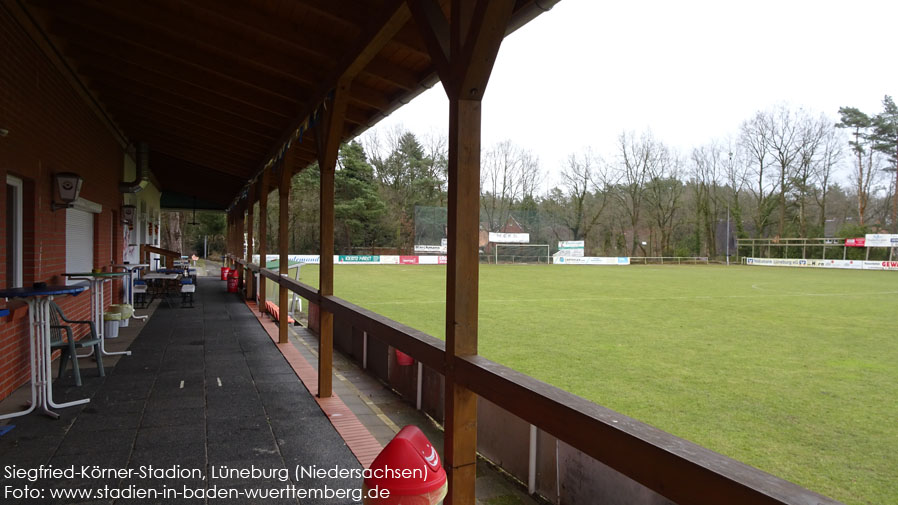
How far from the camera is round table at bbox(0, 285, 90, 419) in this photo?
138 inches

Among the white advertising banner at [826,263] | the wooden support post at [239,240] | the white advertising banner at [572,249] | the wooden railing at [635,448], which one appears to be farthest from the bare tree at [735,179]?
the wooden railing at [635,448]

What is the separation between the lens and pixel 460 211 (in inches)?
87.8

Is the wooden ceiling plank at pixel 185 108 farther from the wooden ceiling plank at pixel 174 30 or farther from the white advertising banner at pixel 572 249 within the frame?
the white advertising banner at pixel 572 249

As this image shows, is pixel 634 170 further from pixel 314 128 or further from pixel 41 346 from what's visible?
pixel 41 346

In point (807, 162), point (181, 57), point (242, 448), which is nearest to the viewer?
point (242, 448)

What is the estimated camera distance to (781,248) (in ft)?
128

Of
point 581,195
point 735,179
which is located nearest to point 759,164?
point 735,179

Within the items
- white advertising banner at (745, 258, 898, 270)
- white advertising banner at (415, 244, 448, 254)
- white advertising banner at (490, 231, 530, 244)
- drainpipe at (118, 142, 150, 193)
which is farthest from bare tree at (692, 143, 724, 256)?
drainpipe at (118, 142, 150, 193)

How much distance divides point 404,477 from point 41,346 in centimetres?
392

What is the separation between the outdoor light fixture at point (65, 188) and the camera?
202 inches

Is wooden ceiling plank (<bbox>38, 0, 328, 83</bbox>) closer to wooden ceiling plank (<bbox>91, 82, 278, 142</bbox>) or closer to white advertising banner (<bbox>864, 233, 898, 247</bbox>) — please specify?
wooden ceiling plank (<bbox>91, 82, 278, 142</bbox>)

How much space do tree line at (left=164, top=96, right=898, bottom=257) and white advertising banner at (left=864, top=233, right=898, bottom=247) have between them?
2.16m

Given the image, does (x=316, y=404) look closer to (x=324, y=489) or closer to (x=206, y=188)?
(x=324, y=489)

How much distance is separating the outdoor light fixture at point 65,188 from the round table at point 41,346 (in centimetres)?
176
